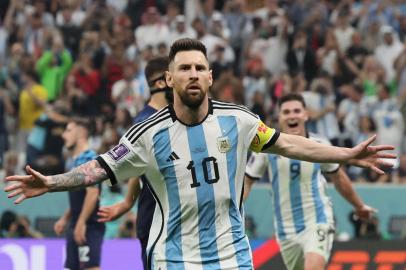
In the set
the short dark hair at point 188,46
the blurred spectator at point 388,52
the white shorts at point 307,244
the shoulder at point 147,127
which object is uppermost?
the blurred spectator at point 388,52

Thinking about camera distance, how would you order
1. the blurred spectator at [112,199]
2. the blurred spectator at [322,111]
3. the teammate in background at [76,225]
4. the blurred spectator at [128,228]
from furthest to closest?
the blurred spectator at [322,111], the blurred spectator at [112,199], the blurred spectator at [128,228], the teammate in background at [76,225]

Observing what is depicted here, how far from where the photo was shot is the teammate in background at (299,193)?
11289mm

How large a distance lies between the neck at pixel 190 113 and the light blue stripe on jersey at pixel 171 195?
0.14 m

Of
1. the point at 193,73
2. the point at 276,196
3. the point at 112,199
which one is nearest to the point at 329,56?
the point at 112,199

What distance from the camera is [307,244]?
11.3m

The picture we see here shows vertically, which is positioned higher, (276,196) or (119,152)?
(119,152)

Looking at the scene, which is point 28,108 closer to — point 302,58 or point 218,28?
point 218,28

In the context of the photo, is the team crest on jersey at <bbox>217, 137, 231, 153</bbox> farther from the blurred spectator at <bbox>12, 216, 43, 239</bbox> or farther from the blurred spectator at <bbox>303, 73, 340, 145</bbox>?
the blurred spectator at <bbox>303, 73, 340, 145</bbox>

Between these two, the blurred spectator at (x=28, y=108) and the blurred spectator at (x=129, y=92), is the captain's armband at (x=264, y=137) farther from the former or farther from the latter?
the blurred spectator at (x=28, y=108)

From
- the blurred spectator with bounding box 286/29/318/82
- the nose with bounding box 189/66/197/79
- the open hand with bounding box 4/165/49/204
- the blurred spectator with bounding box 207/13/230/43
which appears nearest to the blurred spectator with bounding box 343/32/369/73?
the blurred spectator with bounding box 286/29/318/82

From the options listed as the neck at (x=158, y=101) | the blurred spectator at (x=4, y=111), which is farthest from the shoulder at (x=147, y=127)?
the blurred spectator at (x=4, y=111)

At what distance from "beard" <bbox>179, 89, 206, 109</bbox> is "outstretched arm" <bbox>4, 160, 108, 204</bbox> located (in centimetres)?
68

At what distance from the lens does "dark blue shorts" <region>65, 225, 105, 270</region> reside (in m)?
11.9

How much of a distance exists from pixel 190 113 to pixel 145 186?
5.77ft
